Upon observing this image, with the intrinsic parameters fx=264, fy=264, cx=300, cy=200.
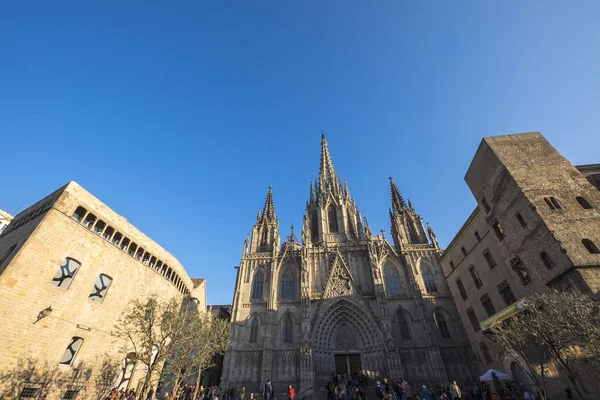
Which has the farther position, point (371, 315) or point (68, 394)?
point (371, 315)

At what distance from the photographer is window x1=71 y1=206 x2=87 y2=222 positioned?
16952 millimetres

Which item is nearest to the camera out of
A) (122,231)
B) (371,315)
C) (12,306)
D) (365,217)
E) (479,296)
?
(12,306)

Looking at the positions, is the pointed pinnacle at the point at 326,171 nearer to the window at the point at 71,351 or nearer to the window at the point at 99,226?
the window at the point at 99,226

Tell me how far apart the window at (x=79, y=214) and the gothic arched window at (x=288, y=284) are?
20338 millimetres

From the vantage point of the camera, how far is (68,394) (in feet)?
49.0

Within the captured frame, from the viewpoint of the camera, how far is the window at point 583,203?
1544 cm

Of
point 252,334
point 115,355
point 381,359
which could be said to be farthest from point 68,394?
point 381,359

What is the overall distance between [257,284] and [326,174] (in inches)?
899

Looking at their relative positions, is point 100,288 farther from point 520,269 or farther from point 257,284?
point 520,269

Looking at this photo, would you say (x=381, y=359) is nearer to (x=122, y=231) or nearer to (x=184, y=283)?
(x=184, y=283)

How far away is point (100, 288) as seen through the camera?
58.1 ft

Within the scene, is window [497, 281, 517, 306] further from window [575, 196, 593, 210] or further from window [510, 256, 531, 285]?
window [575, 196, 593, 210]

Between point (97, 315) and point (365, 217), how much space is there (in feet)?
92.8

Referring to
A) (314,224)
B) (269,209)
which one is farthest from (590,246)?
(269,209)
